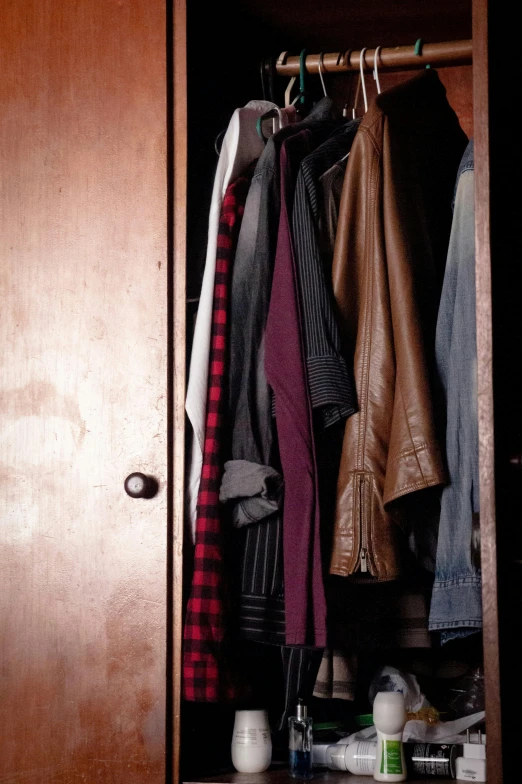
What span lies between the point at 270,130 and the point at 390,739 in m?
1.10

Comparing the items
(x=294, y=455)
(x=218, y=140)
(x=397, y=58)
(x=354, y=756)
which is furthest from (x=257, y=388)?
(x=397, y=58)

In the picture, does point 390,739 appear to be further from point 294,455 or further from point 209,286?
point 209,286

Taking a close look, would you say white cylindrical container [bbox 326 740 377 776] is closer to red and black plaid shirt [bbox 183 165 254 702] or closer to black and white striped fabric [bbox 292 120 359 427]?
red and black plaid shirt [bbox 183 165 254 702]

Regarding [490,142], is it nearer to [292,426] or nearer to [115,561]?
[292,426]

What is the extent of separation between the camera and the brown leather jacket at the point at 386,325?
4.85ft

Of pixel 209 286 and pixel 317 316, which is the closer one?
pixel 317 316

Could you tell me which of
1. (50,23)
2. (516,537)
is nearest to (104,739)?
(516,537)

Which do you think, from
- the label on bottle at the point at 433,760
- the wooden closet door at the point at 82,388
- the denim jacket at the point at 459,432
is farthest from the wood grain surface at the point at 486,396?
the wooden closet door at the point at 82,388

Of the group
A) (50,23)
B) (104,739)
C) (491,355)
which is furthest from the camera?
(50,23)

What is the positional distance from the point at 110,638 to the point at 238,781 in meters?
0.31

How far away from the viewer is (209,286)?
5.45ft

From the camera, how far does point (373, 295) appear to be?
1.57 m

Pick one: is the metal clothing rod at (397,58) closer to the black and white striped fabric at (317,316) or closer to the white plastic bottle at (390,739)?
the black and white striped fabric at (317,316)

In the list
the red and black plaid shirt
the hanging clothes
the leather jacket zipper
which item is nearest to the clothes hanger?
the hanging clothes
